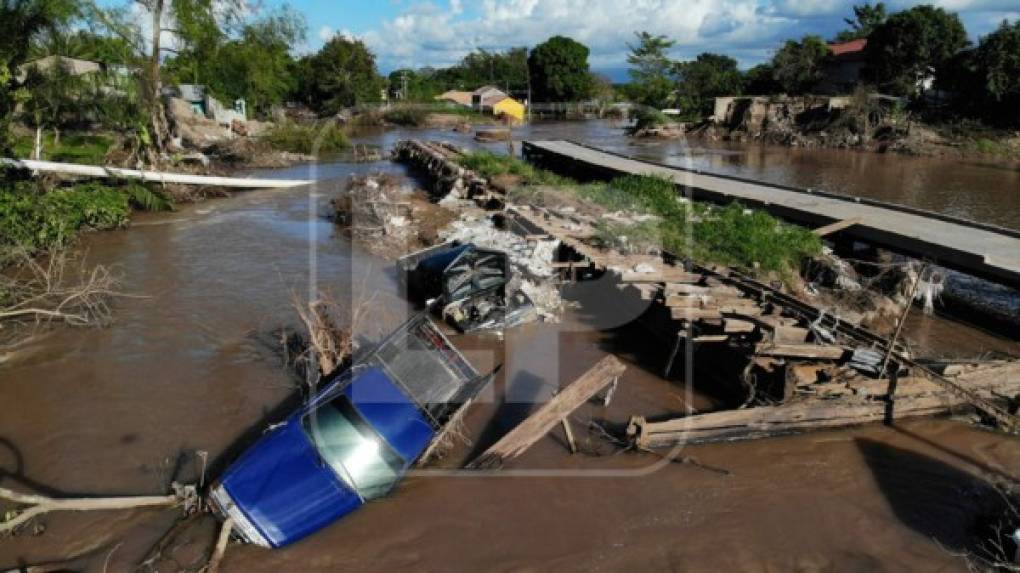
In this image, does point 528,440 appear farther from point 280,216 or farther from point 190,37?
point 190,37

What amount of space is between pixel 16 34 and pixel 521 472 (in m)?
18.9

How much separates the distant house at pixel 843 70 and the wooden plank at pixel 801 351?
143 ft

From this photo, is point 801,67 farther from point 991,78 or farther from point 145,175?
point 145,175

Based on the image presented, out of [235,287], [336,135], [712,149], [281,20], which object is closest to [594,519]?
[235,287]

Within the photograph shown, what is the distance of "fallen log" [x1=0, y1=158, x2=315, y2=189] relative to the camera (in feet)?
56.2

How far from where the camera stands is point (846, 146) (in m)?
38.7

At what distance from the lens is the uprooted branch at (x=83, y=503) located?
5469 millimetres

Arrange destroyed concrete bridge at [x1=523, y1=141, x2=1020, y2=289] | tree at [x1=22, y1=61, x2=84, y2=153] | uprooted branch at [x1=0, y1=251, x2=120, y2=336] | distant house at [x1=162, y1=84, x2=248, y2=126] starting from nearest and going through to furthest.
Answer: uprooted branch at [x1=0, y1=251, x2=120, y2=336]
destroyed concrete bridge at [x1=523, y1=141, x2=1020, y2=289]
tree at [x1=22, y1=61, x2=84, y2=153]
distant house at [x1=162, y1=84, x2=248, y2=126]

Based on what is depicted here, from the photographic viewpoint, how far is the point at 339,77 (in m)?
59.0

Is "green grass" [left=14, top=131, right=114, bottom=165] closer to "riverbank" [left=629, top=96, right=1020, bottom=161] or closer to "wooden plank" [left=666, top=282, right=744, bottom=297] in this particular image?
"wooden plank" [left=666, top=282, right=744, bottom=297]

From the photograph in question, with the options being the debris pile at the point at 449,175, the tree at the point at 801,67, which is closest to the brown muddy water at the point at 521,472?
the debris pile at the point at 449,175

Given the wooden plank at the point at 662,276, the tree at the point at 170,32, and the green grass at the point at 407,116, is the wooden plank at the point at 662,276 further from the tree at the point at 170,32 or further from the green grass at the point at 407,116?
the green grass at the point at 407,116

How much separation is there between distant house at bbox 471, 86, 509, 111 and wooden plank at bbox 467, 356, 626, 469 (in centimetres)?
6097

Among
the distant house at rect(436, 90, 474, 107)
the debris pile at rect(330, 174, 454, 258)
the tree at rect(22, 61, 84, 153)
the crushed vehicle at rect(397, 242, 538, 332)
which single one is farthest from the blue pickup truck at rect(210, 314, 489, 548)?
the distant house at rect(436, 90, 474, 107)
